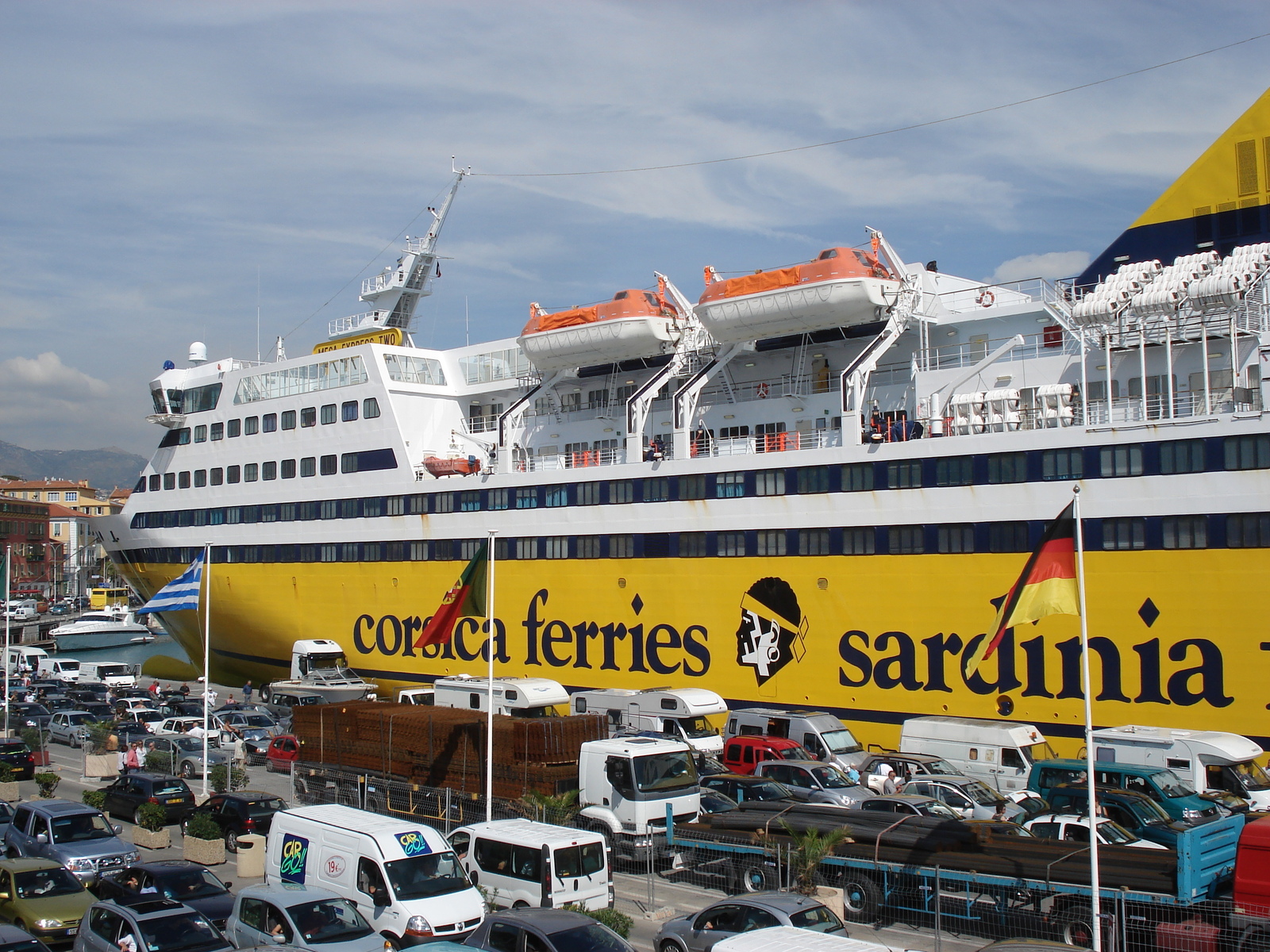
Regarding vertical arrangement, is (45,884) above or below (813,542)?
below

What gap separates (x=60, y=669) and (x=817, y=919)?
50.1 meters

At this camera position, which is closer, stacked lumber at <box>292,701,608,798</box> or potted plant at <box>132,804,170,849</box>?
potted plant at <box>132,804,170,849</box>

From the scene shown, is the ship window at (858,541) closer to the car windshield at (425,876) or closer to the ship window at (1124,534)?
the ship window at (1124,534)

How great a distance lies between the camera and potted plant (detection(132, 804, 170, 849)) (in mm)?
17984

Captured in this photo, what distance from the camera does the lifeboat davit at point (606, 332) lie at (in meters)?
31.1

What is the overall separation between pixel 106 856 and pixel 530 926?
8.39 m

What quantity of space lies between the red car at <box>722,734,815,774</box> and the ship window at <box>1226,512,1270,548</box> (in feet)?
31.3

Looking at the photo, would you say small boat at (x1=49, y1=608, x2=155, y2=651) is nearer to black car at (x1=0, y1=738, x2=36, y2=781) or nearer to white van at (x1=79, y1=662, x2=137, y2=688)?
white van at (x1=79, y1=662, x2=137, y2=688)

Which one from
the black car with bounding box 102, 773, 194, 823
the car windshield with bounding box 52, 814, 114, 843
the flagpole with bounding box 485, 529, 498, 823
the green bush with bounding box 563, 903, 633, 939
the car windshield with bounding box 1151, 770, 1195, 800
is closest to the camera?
the green bush with bounding box 563, 903, 633, 939

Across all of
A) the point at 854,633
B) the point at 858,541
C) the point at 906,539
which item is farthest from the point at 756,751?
the point at 906,539

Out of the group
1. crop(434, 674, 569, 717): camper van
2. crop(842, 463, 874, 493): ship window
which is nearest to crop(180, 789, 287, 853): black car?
crop(434, 674, 569, 717): camper van

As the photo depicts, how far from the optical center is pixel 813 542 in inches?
1040

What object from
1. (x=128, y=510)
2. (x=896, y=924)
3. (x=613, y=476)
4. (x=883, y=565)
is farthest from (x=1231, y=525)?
(x=128, y=510)

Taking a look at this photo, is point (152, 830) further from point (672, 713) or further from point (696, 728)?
point (696, 728)
